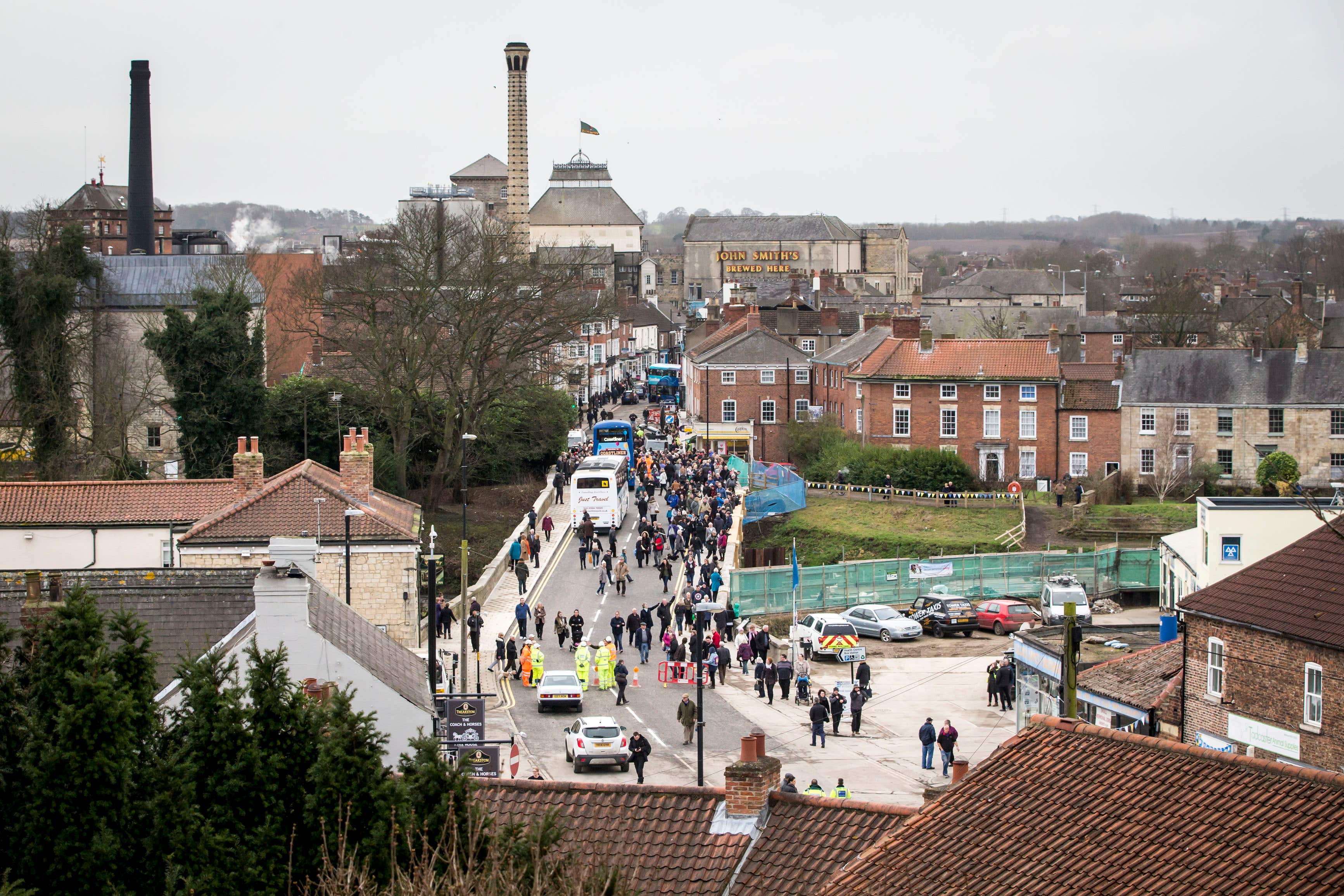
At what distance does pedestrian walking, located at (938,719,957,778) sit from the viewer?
28.0 metres

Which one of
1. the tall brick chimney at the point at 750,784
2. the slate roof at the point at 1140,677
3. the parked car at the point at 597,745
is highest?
the tall brick chimney at the point at 750,784

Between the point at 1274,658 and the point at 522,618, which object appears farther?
the point at 522,618

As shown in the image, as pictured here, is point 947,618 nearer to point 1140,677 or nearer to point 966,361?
point 1140,677

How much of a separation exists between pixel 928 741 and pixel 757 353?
53.4 metres

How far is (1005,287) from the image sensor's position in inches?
5522

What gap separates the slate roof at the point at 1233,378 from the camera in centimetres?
6612

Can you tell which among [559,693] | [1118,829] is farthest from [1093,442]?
[1118,829]

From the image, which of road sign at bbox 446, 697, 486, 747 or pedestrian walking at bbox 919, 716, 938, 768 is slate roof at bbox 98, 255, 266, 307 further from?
road sign at bbox 446, 697, 486, 747

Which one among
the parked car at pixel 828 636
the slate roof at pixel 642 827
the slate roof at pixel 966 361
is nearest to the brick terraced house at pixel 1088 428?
the slate roof at pixel 966 361

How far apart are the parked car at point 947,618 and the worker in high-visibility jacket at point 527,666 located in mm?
13320

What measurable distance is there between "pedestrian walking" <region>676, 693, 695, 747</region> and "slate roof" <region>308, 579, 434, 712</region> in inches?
237

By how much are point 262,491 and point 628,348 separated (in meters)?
89.6

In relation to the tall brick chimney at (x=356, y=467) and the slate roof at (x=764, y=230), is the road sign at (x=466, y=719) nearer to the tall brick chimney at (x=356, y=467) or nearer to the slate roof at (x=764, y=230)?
the tall brick chimney at (x=356, y=467)

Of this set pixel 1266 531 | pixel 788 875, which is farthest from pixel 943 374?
pixel 788 875
